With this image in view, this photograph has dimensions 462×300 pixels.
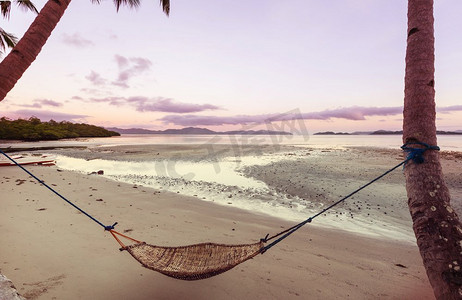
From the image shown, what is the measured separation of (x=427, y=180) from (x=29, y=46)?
5.03 meters

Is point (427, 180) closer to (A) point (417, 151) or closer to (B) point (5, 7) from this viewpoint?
(A) point (417, 151)

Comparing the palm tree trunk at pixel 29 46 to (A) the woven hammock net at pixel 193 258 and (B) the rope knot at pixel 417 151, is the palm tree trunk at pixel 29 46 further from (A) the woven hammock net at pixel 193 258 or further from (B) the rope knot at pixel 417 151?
(B) the rope knot at pixel 417 151

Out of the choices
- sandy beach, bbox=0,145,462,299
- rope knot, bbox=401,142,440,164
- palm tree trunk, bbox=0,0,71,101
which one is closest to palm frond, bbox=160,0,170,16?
palm tree trunk, bbox=0,0,71,101

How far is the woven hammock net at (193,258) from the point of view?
2.55m

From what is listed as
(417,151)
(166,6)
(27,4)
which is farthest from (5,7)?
(417,151)

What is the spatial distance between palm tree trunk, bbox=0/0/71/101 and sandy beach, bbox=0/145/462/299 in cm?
240

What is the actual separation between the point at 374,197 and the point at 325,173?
14.1 ft

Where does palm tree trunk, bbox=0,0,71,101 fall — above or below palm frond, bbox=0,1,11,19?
below

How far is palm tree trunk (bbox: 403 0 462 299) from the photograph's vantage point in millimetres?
1943

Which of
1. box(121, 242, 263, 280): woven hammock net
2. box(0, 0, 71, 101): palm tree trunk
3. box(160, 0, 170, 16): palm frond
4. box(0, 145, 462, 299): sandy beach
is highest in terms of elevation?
box(160, 0, 170, 16): palm frond

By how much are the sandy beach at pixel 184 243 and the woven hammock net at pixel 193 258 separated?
394mm

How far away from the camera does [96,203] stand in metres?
6.29

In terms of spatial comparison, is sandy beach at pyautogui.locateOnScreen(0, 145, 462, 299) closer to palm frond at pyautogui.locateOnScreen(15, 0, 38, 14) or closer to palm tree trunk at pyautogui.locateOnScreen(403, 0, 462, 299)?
palm tree trunk at pyautogui.locateOnScreen(403, 0, 462, 299)

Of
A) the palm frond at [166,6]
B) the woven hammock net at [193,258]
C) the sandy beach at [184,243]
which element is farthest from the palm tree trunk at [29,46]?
the palm frond at [166,6]
